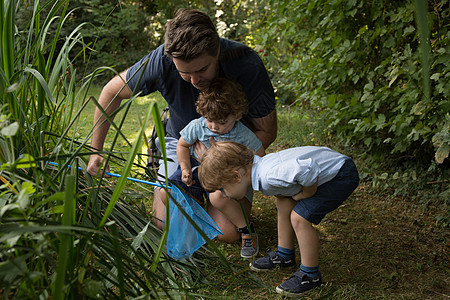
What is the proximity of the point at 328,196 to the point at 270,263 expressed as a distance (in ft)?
1.58

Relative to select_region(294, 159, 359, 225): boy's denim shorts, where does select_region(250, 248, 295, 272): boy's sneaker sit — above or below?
below

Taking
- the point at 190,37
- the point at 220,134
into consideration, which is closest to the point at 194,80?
the point at 190,37

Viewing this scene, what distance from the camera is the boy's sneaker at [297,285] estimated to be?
1.96 metres

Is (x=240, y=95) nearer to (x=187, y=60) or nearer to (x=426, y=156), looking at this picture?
(x=187, y=60)

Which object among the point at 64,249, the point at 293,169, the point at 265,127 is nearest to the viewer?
the point at 64,249

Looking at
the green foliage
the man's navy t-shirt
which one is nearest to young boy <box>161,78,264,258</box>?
the man's navy t-shirt

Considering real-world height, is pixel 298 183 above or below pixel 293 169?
below

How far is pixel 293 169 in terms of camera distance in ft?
6.12

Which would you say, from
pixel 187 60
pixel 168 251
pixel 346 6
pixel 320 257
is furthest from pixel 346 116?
pixel 168 251

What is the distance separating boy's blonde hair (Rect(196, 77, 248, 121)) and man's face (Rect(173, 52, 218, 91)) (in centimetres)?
5

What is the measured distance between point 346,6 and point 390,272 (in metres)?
1.91

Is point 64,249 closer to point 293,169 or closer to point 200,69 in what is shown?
point 293,169

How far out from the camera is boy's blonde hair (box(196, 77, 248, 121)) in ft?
7.25

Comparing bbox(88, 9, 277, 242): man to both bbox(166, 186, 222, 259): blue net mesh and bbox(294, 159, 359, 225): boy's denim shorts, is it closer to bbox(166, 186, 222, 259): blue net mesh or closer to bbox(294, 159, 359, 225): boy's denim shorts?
bbox(166, 186, 222, 259): blue net mesh
